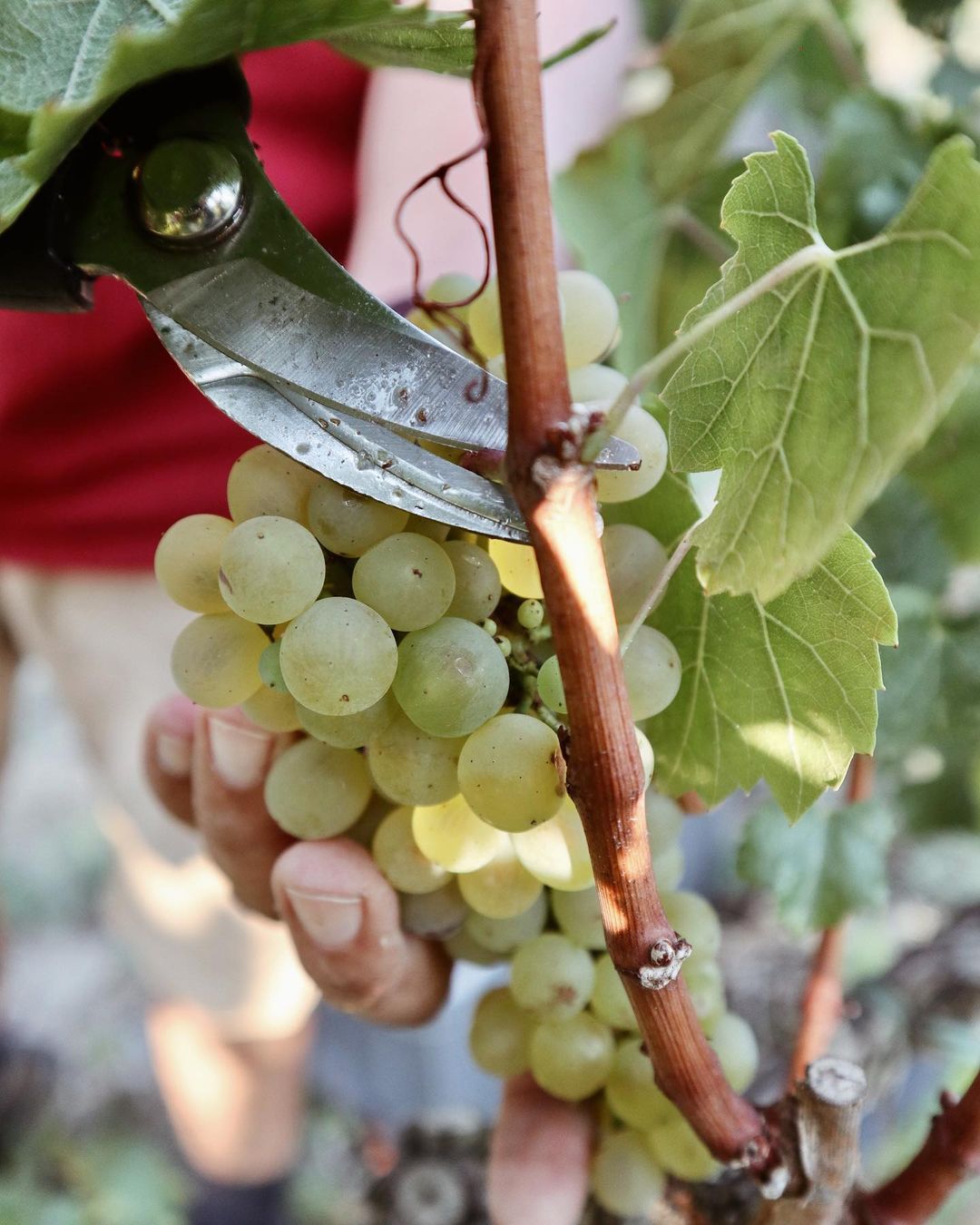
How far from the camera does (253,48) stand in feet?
1.09

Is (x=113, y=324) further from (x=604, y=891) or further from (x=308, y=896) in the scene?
(x=604, y=891)

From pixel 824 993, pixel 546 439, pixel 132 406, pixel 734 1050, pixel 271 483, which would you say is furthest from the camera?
pixel 132 406

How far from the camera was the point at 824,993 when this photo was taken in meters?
0.61

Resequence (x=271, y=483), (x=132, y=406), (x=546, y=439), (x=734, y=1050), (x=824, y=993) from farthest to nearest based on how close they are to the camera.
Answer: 1. (x=132, y=406)
2. (x=824, y=993)
3. (x=734, y=1050)
4. (x=271, y=483)
5. (x=546, y=439)

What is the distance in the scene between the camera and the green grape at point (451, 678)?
35 centimetres

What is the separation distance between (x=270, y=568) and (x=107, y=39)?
0.17m

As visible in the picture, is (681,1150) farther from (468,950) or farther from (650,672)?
(650,672)

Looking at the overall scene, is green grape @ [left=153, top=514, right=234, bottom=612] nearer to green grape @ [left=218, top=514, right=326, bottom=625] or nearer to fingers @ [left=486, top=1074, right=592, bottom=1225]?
green grape @ [left=218, top=514, right=326, bottom=625]

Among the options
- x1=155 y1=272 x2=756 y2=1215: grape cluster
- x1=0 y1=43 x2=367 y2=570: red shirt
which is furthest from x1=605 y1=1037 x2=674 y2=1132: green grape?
x1=0 y1=43 x2=367 y2=570: red shirt

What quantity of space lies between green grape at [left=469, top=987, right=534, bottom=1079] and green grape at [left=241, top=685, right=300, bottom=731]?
19cm

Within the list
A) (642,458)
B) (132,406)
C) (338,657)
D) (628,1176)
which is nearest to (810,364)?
(642,458)

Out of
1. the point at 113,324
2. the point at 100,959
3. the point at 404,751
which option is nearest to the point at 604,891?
the point at 404,751

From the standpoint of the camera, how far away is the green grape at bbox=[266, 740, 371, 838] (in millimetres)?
434

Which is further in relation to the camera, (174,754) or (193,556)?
(174,754)
